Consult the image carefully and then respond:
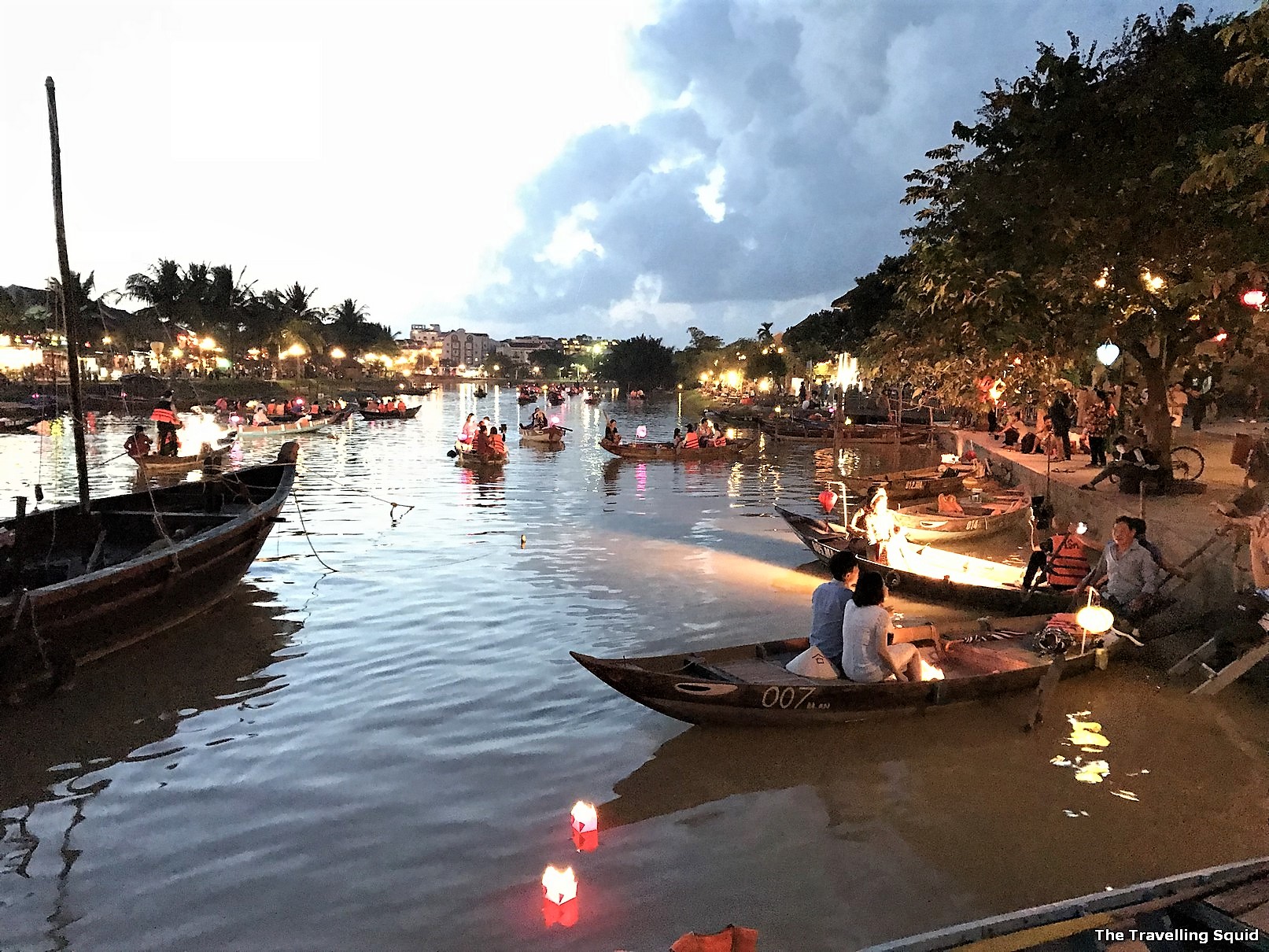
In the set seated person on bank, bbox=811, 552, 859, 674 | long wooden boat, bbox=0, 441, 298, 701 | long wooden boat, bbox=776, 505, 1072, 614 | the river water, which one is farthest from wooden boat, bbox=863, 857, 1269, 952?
long wooden boat, bbox=0, 441, 298, 701

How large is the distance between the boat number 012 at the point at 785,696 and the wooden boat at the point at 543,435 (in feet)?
95.6

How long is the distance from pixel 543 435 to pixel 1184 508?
26108 mm

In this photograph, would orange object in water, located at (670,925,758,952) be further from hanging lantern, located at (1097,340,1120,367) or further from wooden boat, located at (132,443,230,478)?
wooden boat, located at (132,443,230,478)

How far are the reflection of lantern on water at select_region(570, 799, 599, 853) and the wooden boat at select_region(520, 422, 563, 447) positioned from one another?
A: 3018 centimetres

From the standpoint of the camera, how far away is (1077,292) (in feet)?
39.4

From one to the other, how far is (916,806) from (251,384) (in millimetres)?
76778

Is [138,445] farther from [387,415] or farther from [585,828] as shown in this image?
[387,415]

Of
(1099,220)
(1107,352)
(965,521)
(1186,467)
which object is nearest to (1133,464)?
(1186,467)

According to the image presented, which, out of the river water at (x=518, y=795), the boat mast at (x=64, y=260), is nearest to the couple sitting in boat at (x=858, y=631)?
the river water at (x=518, y=795)

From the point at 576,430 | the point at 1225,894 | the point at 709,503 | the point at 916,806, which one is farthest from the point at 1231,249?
the point at 576,430

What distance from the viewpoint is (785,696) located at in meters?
7.37

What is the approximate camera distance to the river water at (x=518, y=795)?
209 inches

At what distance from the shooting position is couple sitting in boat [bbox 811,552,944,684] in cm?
743

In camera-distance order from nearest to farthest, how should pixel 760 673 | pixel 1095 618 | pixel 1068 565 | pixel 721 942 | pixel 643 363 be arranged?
pixel 721 942
pixel 760 673
pixel 1095 618
pixel 1068 565
pixel 643 363
